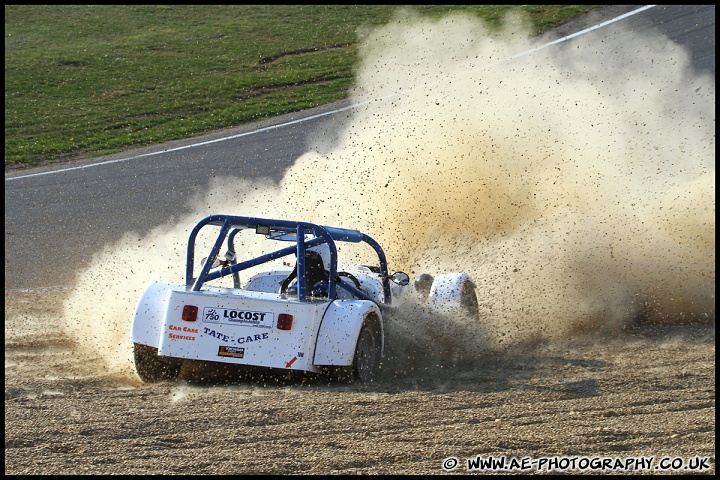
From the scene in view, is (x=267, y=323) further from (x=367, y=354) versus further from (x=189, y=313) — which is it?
(x=367, y=354)

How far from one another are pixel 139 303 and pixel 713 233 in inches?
300

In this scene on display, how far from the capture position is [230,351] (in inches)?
339

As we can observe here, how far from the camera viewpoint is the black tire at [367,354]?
28.4 ft

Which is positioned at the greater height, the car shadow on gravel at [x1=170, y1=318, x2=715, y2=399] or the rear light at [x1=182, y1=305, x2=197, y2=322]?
the rear light at [x1=182, y1=305, x2=197, y2=322]

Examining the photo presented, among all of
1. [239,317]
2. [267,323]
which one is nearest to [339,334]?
[267,323]

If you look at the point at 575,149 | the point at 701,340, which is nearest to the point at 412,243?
the point at 575,149

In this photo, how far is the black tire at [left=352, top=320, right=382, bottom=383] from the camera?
28.4 feet

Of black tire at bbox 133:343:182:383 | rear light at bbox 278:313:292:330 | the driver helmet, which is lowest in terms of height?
black tire at bbox 133:343:182:383

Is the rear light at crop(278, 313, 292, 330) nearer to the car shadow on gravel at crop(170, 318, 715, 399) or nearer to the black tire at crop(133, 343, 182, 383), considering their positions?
the car shadow on gravel at crop(170, 318, 715, 399)

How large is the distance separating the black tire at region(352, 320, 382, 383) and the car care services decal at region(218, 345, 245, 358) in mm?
936

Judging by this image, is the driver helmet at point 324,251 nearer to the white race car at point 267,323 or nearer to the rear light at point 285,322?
the white race car at point 267,323

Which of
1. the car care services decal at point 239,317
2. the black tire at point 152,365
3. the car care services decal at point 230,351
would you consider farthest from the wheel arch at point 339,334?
the black tire at point 152,365

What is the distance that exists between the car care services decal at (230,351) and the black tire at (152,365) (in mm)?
606

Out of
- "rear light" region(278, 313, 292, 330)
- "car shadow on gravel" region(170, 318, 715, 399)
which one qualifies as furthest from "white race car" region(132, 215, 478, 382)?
"car shadow on gravel" region(170, 318, 715, 399)
